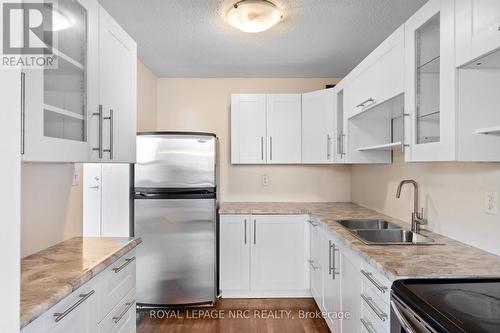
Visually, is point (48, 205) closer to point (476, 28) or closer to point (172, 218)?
point (172, 218)

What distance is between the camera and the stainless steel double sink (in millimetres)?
2085

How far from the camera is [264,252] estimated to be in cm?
311

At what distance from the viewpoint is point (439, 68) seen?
1.48m

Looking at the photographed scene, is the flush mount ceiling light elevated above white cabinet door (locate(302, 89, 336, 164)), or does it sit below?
above

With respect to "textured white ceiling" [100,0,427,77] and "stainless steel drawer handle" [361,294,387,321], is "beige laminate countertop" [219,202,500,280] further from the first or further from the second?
"textured white ceiling" [100,0,427,77]

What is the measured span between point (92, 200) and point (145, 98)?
1274mm

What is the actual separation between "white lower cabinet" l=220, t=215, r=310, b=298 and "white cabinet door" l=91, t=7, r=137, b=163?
4.76 feet

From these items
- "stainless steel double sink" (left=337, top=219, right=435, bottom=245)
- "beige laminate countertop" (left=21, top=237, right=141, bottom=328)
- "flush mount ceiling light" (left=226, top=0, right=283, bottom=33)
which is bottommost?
"stainless steel double sink" (left=337, top=219, right=435, bottom=245)

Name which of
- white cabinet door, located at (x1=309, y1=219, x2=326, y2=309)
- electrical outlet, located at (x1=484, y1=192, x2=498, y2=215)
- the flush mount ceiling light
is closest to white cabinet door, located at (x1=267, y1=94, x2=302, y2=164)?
white cabinet door, located at (x1=309, y1=219, x2=326, y2=309)

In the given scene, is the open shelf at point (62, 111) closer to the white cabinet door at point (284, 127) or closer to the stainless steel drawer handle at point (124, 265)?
the stainless steel drawer handle at point (124, 265)

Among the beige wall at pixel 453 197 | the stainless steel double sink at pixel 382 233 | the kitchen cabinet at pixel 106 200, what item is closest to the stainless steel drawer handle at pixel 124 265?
the kitchen cabinet at pixel 106 200

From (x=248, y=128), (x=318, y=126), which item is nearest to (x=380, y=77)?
(x=318, y=126)

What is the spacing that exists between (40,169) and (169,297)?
1.76 m

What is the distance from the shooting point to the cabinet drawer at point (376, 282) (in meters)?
1.40
